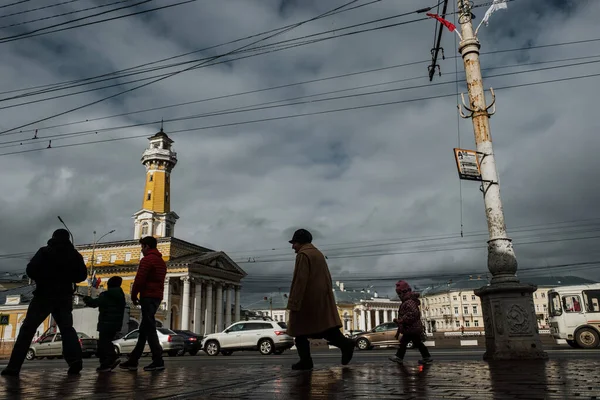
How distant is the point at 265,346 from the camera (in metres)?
21.0

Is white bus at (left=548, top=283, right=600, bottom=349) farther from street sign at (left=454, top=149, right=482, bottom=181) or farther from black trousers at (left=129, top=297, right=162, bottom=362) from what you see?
Result: black trousers at (left=129, top=297, right=162, bottom=362)

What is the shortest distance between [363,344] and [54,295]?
21.3 m

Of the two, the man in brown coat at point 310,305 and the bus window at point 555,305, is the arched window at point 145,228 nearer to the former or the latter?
the bus window at point 555,305

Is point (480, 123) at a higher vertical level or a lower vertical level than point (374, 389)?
higher

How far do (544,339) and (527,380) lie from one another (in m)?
28.2

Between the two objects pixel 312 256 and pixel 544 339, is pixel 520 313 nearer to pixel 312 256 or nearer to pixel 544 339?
pixel 312 256

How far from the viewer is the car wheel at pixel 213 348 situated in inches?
877

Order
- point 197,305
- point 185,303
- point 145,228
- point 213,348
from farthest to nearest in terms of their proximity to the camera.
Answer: point 145,228
point 197,305
point 185,303
point 213,348

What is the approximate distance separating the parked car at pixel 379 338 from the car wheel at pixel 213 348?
25.2 feet

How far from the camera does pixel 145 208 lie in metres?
65.4

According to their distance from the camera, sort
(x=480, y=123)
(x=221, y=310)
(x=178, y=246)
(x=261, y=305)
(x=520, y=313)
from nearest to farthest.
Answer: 1. (x=520, y=313)
2. (x=480, y=123)
3. (x=178, y=246)
4. (x=221, y=310)
5. (x=261, y=305)

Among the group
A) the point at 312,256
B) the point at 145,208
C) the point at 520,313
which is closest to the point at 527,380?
the point at 312,256

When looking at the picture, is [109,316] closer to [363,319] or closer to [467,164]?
[467,164]

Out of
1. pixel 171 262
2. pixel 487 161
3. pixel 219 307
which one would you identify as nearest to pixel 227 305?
pixel 219 307
